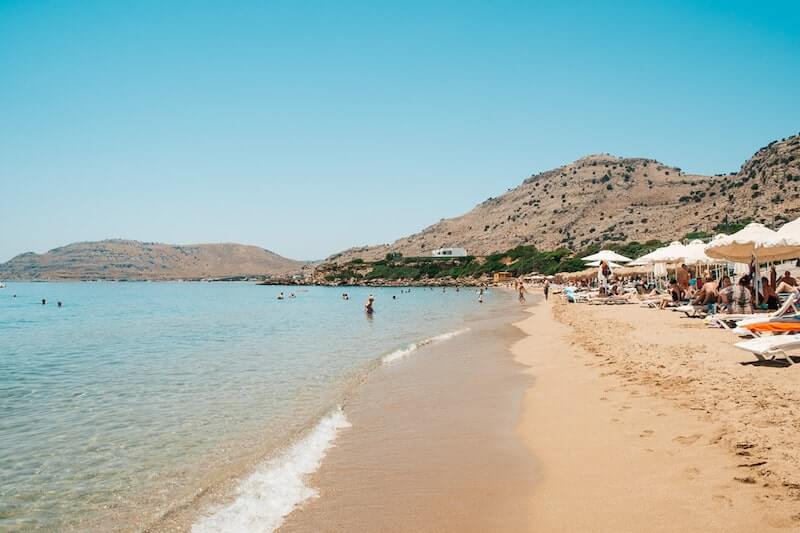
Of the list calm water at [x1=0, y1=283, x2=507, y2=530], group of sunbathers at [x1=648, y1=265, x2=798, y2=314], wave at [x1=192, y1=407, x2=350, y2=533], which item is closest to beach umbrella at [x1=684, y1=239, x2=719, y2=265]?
group of sunbathers at [x1=648, y1=265, x2=798, y2=314]

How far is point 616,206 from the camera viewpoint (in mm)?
117125

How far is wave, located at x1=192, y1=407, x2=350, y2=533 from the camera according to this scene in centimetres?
474

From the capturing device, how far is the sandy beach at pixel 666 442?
421 cm

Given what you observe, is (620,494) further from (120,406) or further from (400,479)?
(120,406)

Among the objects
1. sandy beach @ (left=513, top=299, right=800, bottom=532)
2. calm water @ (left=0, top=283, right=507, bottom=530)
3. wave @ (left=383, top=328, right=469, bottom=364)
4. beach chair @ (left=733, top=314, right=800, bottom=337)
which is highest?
beach chair @ (left=733, top=314, right=800, bottom=337)

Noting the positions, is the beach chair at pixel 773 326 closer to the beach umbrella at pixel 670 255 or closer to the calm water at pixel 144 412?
the calm water at pixel 144 412

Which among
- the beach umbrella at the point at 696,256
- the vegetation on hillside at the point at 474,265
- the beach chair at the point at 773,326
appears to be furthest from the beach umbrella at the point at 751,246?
the vegetation on hillside at the point at 474,265

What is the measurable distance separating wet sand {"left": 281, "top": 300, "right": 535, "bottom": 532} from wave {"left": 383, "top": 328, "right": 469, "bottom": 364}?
359 cm

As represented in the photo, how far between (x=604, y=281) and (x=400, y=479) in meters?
27.6

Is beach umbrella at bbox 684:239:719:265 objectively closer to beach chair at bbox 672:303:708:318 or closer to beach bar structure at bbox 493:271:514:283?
beach chair at bbox 672:303:708:318

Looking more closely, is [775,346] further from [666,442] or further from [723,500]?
[723,500]

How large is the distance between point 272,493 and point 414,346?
12154mm

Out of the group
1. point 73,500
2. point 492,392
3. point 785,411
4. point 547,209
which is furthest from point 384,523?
point 547,209

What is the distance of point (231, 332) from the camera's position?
2462 centimetres
